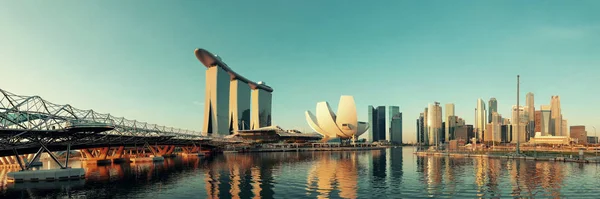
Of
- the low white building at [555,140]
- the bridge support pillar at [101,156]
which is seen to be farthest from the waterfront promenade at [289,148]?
the low white building at [555,140]

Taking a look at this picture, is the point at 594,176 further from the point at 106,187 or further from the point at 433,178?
the point at 106,187

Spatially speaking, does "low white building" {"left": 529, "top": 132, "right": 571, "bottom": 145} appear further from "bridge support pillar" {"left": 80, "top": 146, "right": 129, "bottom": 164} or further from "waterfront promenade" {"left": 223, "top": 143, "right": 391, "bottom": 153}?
"bridge support pillar" {"left": 80, "top": 146, "right": 129, "bottom": 164}

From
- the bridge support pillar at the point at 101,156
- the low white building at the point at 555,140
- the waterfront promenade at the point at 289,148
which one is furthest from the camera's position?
the low white building at the point at 555,140

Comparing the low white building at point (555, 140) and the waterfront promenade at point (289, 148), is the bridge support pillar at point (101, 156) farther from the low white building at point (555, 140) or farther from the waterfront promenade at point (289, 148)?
the low white building at point (555, 140)

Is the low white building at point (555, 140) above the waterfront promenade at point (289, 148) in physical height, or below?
above

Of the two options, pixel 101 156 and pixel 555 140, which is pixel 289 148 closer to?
pixel 101 156

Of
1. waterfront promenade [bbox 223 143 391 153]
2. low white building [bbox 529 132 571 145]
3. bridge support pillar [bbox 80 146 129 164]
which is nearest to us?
bridge support pillar [bbox 80 146 129 164]

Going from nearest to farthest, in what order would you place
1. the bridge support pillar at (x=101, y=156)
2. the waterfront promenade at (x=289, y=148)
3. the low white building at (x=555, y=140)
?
the bridge support pillar at (x=101, y=156) → the waterfront promenade at (x=289, y=148) → the low white building at (x=555, y=140)

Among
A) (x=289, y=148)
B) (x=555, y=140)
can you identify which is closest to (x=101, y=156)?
(x=289, y=148)

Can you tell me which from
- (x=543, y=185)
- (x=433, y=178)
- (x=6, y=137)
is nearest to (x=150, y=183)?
(x=6, y=137)

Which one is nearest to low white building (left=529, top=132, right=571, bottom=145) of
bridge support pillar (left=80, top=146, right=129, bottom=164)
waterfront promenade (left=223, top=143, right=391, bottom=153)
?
waterfront promenade (left=223, top=143, right=391, bottom=153)

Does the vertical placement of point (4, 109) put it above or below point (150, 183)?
above
